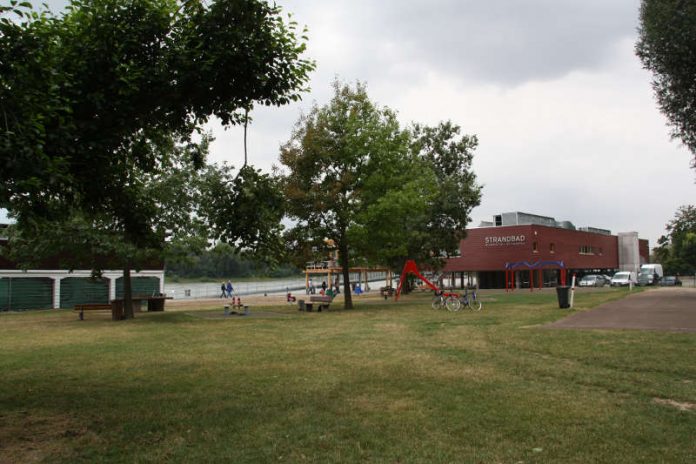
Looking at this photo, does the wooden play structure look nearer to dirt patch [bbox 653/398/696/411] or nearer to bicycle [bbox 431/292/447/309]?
bicycle [bbox 431/292/447/309]

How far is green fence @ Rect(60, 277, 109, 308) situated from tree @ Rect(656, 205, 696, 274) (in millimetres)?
60273

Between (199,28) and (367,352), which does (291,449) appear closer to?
(199,28)

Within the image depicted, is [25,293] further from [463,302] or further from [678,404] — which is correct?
[678,404]

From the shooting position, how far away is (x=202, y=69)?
7.07 meters

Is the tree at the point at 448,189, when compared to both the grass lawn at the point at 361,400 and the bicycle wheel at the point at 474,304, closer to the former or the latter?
the bicycle wheel at the point at 474,304

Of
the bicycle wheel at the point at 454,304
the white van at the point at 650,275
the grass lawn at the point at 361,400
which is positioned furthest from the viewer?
the white van at the point at 650,275

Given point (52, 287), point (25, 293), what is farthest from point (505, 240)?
point (25, 293)

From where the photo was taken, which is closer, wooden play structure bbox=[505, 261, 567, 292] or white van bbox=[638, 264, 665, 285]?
wooden play structure bbox=[505, 261, 567, 292]

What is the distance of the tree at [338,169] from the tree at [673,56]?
12.8m

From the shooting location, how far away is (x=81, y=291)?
4116 centimetres

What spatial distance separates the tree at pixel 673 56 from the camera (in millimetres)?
25375

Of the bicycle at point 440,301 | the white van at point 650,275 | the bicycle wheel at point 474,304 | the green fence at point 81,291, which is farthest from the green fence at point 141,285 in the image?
the white van at point 650,275

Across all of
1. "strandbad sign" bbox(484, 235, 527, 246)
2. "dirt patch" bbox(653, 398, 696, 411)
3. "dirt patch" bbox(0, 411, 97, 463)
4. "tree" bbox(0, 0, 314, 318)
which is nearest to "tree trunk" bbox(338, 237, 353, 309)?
"tree" bbox(0, 0, 314, 318)

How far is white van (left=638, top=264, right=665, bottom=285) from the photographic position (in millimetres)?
65938
